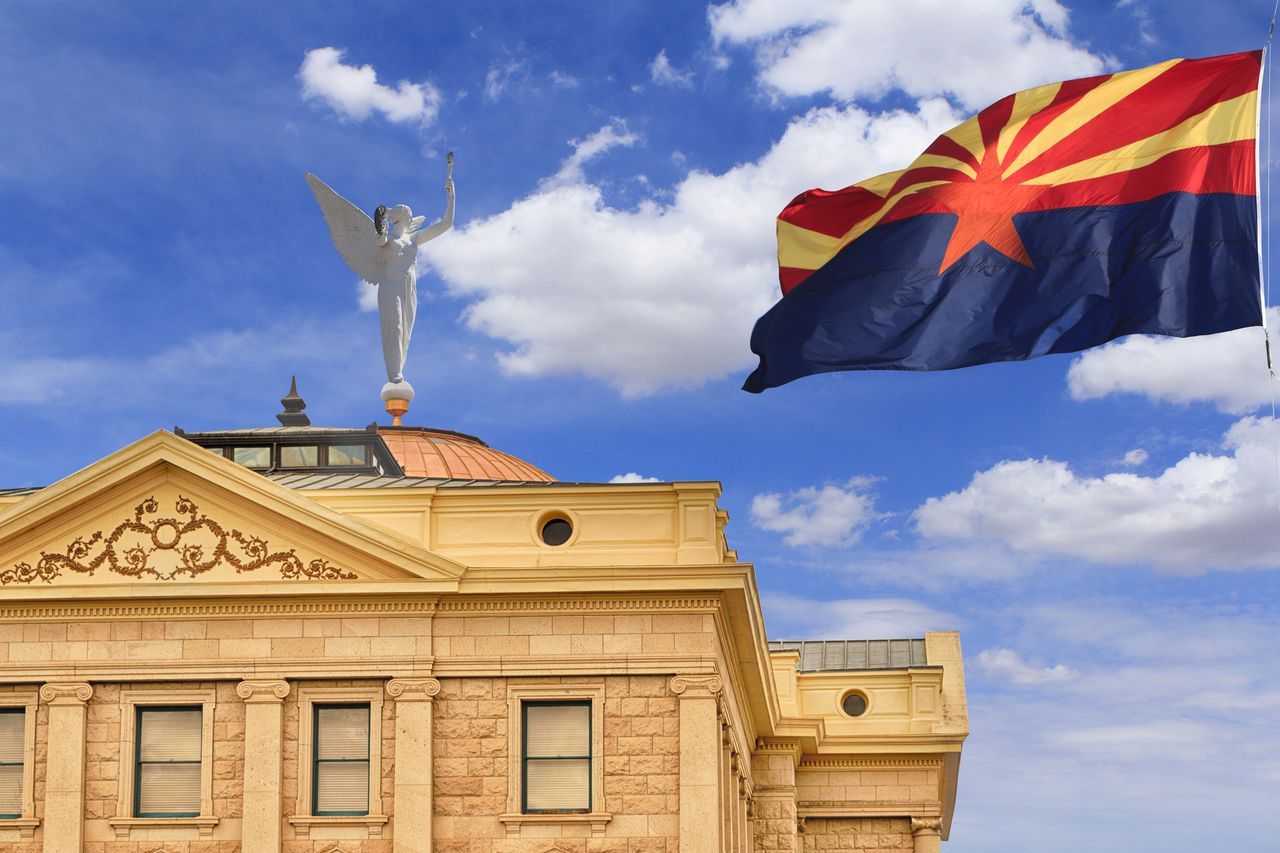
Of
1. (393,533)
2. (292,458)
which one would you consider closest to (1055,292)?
(393,533)

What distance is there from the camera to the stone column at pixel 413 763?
28500 mm

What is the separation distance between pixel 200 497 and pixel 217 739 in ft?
11.9

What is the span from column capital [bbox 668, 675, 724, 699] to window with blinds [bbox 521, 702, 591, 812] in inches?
54.9

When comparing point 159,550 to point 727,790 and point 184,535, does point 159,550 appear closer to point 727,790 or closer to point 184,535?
point 184,535

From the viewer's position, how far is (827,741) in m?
46.2

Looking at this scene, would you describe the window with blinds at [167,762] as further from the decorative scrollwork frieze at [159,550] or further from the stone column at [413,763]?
the stone column at [413,763]

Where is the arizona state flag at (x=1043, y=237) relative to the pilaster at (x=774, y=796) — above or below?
above

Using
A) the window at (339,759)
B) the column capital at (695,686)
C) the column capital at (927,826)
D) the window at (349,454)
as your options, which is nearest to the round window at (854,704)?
the column capital at (927,826)

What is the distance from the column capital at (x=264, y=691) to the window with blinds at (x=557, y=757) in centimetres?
358

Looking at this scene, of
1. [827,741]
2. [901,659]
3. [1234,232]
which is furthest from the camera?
[901,659]

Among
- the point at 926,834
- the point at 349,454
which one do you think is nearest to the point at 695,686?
the point at 349,454

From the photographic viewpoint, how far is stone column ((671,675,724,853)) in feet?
93.2

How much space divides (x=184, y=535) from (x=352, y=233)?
12.9 metres

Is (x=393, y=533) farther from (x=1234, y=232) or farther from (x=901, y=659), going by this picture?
(x=901, y=659)
